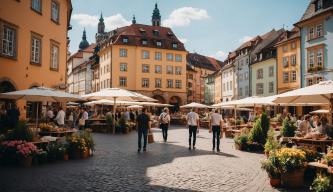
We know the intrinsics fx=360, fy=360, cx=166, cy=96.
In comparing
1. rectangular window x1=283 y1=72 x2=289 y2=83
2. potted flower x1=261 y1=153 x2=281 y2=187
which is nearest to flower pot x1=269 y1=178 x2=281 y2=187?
potted flower x1=261 y1=153 x2=281 y2=187

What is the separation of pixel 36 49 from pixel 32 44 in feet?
2.58

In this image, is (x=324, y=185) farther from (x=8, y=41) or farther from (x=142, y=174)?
(x=8, y=41)

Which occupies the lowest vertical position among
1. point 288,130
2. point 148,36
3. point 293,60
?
point 288,130

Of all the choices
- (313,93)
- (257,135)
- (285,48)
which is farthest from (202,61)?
(313,93)

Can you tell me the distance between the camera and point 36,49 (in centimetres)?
2489

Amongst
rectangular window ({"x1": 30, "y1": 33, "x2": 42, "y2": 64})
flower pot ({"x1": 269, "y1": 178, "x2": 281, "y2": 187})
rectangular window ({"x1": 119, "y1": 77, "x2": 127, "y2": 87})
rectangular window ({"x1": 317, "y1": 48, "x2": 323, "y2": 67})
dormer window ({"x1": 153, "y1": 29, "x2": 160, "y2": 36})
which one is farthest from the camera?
dormer window ({"x1": 153, "y1": 29, "x2": 160, "y2": 36})

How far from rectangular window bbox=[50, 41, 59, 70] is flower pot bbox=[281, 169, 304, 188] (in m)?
22.2

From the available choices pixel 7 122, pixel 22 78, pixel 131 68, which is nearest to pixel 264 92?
pixel 131 68

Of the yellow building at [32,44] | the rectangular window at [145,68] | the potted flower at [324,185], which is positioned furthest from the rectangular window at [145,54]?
the potted flower at [324,185]

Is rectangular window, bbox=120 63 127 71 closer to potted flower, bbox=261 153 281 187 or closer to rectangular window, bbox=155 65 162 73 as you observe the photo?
rectangular window, bbox=155 65 162 73

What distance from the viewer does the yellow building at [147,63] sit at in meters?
64.6

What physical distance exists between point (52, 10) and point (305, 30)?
30199 mm

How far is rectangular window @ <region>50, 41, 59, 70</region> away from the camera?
27.7 meters

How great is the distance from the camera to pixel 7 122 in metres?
16.5
